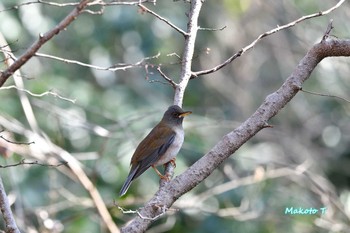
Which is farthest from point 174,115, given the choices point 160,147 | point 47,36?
point 47,36

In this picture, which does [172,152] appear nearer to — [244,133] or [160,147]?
[160,147]

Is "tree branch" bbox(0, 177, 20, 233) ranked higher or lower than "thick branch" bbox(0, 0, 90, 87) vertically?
lower

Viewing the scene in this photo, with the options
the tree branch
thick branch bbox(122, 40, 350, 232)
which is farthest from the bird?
the tree branch

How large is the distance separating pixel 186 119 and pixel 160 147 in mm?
2396

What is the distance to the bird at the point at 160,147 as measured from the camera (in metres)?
6.00

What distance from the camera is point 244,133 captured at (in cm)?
425

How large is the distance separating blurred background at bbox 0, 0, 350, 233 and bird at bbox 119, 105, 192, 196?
96cm

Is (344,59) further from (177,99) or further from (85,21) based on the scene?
(177,99)

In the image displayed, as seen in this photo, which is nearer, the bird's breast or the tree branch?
the tree branch

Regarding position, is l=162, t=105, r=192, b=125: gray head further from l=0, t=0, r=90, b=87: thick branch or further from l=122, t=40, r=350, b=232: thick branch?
l=0, t=0, r=90, b=87: thick branch

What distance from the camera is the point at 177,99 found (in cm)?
507

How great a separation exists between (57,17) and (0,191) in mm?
7446

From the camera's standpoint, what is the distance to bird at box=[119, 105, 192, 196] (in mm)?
6001

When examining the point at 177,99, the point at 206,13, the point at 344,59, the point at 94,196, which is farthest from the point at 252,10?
the point at 177,99
